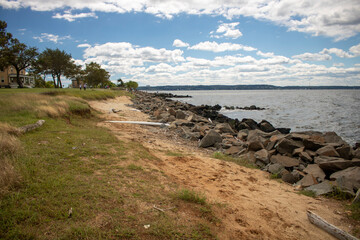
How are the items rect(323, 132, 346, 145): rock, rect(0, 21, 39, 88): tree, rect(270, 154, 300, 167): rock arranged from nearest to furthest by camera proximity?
rect(270, 154, 300, 167): rock, rect(323, 132, 346, 145): rock, rect(0, 21, 39, 88): tree

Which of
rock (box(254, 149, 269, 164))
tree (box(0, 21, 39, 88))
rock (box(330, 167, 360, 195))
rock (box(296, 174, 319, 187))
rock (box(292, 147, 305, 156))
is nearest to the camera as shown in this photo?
rock (box(330, 167, 360, 195))

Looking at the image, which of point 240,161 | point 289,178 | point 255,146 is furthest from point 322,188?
point 255,146

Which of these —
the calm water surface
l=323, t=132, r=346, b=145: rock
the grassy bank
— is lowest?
the calm water surface

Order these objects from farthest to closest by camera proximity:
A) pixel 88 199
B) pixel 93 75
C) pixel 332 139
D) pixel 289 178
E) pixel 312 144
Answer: pixel 93 75 < pixel 332 139 < pixel 312 144 < pixel 289 178 < pixel 88 199

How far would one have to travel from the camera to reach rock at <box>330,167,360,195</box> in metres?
6.14

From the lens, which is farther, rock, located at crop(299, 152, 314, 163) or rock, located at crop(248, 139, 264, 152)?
rock, located at crop(248, 139, 264, 152)

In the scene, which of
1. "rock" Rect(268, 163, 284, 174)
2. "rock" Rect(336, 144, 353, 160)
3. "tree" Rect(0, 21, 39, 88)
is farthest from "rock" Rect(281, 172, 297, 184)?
"tree" Rect(0, 21, 39, 88)

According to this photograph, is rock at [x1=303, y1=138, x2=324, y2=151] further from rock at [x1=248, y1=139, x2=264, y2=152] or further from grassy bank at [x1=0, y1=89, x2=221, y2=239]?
grassy bank at [x1=0, y1=89, x2=221, y2=239]

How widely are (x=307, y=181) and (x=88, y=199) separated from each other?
6.32 meters

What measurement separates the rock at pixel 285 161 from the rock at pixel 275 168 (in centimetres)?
44

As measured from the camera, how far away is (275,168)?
812 cm

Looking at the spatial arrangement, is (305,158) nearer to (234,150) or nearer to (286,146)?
(286,146)

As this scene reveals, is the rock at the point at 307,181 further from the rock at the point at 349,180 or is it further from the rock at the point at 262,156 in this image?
the rock at the point at 262,156

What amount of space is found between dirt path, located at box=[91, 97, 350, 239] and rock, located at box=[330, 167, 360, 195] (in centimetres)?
76
